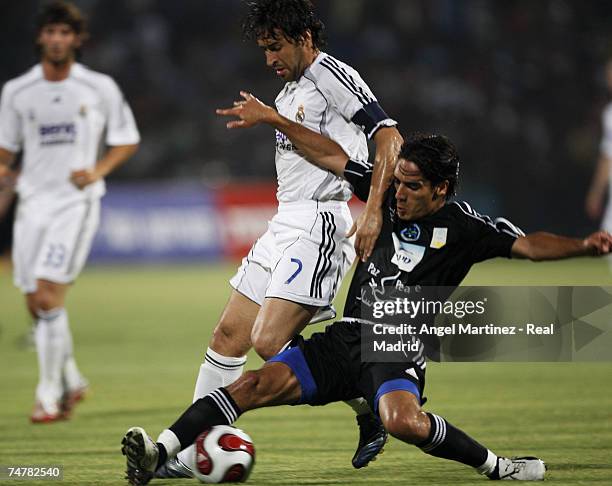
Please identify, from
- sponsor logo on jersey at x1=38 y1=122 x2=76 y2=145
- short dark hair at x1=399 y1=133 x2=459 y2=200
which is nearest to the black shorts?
short dark hair at x1=399 y1=133 x2=459 y2=200

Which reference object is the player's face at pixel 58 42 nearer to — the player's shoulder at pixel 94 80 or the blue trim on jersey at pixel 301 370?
the player's shoulder at pixel 94 80

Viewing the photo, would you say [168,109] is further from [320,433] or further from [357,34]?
[320,433]

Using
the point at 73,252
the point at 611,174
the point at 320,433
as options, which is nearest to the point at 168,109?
the point at 611,174

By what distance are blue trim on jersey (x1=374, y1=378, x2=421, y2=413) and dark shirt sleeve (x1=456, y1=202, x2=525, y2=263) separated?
62 centimetres

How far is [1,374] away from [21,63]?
11623mm

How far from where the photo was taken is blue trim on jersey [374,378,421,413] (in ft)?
16.4

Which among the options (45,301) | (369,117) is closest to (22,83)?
(45,301)

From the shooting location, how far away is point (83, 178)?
7.79 meters

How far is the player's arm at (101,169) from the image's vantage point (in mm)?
7785

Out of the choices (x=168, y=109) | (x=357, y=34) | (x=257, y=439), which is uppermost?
(x=357, y=34)

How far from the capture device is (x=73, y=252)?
769 cm

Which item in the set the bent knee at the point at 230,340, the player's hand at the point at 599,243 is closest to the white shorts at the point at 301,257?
the bent knee at the point at 230,340

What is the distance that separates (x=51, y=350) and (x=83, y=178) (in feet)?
3.79

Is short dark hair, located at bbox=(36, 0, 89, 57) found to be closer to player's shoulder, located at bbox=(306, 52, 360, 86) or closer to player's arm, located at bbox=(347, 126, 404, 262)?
player's shoulder, located at bbox=(306, 52, 360, 86)
